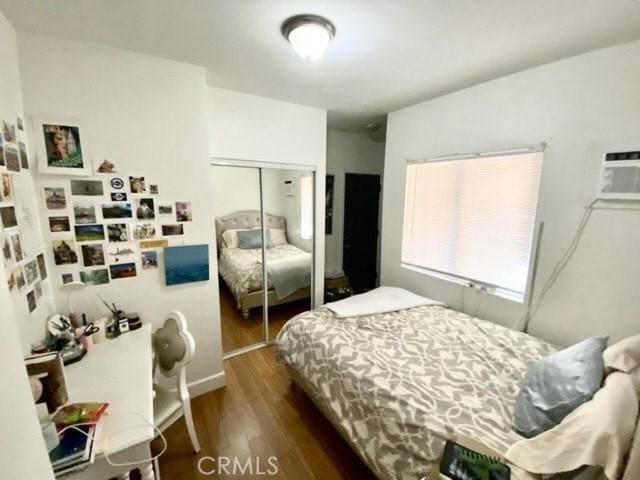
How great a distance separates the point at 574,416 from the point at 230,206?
2531 mm

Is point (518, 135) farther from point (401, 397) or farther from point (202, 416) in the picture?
point (202, 416)

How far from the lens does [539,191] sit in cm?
192

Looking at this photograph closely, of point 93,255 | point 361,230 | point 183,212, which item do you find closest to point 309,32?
point 183,212

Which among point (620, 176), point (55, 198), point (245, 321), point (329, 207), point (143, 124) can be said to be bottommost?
point (245, 321)

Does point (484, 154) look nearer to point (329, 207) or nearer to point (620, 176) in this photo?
point (620, 176)

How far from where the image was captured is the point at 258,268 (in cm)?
283

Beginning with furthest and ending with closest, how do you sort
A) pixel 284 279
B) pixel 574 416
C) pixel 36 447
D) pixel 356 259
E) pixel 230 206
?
pixel 356 259, pixel 284 279, pixel 230 206, pixel 574 416, pixel 36 447

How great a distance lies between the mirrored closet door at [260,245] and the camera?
2.52 metres

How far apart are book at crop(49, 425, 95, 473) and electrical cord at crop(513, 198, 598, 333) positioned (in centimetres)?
261

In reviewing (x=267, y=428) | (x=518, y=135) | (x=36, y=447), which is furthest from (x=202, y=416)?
(x=518, y=135)

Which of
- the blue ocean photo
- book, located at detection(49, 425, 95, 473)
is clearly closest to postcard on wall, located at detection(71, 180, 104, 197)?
the blue ocean photo

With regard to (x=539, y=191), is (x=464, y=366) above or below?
below

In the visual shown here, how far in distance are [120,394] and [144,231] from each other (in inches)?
41.4

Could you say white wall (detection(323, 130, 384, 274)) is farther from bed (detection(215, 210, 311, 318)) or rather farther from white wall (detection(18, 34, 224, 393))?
white wall (detection(18, 34, 224, 393))
